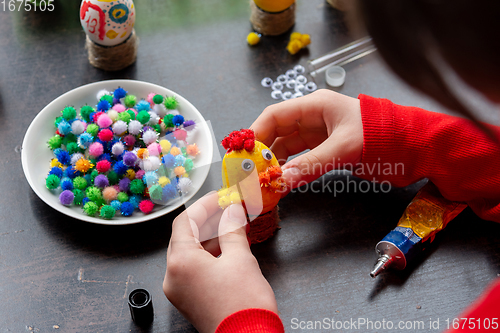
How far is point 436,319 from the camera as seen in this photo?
63 cm

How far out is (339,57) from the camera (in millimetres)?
1006

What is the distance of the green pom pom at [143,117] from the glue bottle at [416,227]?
0.51 m

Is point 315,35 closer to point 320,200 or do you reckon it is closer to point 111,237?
point 320,200

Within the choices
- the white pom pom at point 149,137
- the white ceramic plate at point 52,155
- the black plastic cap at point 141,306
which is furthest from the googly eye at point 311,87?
the black plastic cap at point 141,306

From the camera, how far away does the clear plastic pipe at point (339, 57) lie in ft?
3.25

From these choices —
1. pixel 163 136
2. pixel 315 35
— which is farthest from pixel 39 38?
pixel 315 35

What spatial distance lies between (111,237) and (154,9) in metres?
0.68

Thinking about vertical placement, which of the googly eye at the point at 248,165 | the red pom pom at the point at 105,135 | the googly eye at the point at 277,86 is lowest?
the red pom pom at the point at 105,135

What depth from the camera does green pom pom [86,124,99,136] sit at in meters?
0.79

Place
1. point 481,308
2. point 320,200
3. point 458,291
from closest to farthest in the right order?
point 481,308 < point 458,291 < point 320,200

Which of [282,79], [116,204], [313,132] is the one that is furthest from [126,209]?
[282,79]

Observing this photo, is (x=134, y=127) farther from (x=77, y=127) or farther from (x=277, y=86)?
(x=277, y=86)

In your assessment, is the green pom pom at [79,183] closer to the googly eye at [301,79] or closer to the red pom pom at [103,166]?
the red pom pom at [103,166]

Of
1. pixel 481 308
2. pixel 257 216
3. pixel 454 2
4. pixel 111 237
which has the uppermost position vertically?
pixel 454 2
